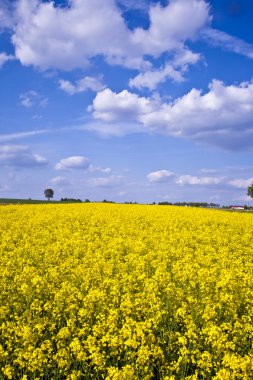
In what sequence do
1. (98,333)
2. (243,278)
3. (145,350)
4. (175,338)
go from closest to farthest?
(145,350) → (98,333) → (175,338) → (243,278)

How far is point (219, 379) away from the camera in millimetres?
5172

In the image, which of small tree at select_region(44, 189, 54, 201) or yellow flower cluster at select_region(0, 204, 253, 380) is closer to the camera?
yellow flower cluster at select_region(0, 204, 253, 380)

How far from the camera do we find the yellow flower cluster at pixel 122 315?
5.87 m

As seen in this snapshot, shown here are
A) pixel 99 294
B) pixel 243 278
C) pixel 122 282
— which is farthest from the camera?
pixel 243 278

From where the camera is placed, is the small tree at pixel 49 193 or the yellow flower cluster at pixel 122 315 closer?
the yellow flower cluster at pixel 122 315

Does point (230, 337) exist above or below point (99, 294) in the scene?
below

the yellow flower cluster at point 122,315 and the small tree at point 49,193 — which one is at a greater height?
the small tree at point 49,193

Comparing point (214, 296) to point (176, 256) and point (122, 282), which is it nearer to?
point (122, 282)

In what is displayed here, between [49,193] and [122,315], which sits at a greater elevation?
[49,193]

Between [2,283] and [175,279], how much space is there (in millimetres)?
4260

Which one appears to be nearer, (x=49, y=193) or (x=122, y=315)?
(x=122, y=315)

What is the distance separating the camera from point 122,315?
7.75 m

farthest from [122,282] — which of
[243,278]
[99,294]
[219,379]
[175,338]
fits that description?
[219,379]

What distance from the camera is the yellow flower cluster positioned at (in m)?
5.87
